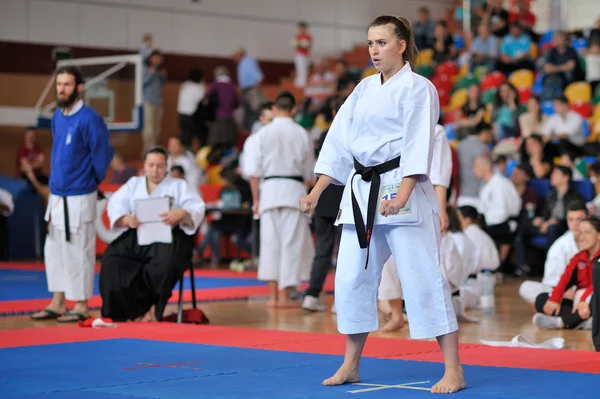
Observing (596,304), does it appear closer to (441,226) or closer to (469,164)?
(441,226)

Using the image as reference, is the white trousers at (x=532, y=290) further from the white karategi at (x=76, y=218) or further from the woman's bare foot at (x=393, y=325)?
the white karategi at (x=76, y=218)

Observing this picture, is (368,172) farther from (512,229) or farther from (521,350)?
(512,229)

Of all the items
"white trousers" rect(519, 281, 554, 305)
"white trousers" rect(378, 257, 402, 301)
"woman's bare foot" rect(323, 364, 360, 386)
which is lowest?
"white trousers" rect(519, 281, 554, 305)

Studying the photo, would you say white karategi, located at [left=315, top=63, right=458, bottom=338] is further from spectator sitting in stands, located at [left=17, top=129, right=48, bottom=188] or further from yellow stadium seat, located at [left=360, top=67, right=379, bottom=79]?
yellow stadium seat, located at [left=360, top=67, right=379, bottom=79]

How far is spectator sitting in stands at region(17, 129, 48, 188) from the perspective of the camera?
49.0ft

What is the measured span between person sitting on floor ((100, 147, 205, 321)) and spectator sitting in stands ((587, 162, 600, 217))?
192 inches

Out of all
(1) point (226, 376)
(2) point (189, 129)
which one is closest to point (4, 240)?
(2) point (189, 129)

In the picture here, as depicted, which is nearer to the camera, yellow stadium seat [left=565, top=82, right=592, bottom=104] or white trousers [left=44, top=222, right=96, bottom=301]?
white trousers [left=44, top=222, right=96, bottom=301]

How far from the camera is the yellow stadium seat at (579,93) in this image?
13805 mm

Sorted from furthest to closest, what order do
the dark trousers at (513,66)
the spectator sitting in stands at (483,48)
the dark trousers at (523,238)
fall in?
the spectator sitting in stands at (483,48) < the dark trousers at (513,66) < the dark trousers at (523,238)

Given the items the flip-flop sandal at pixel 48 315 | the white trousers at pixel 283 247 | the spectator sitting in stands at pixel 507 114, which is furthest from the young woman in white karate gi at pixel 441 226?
the spectator sitting in stands at pixel 507 114

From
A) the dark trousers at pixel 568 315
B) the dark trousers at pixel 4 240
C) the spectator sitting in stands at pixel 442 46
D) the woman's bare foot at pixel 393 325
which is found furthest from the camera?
the spectator sitting in stands at pixel 442 46

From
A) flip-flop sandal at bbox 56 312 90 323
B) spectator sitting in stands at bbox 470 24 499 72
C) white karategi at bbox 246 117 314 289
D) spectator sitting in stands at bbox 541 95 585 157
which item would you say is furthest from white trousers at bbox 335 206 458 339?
spectator sitting in stands at bbox 470 24 499 72

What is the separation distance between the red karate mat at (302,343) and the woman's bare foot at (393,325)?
469 mm
